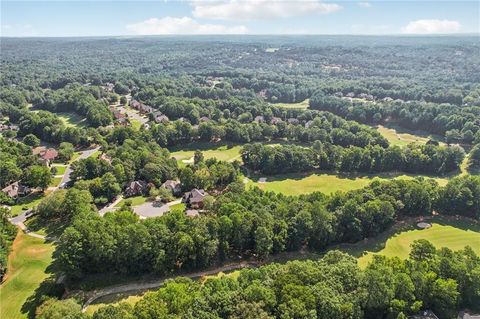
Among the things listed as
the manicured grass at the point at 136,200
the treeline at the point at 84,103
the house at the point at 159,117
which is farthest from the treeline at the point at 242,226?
the house at the point at 159,117

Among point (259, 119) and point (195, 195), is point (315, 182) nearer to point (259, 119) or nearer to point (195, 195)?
point (195, 195)

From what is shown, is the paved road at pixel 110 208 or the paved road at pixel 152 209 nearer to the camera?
the paved road at pixel 152 209

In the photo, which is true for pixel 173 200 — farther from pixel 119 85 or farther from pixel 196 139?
pixel 119 85

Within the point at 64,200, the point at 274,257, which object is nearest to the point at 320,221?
the point at 274,257

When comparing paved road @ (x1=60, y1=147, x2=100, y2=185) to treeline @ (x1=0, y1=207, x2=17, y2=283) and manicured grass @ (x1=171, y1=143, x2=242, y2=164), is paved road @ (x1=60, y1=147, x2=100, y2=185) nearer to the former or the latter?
treeline @ (x1=0, y1=207, x2=17, y2=283)

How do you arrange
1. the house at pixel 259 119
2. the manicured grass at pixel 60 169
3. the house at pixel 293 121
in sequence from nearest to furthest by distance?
the manicured grass at pixel 60 169 → the house at pixel 259 119 → the house at pixel 293 121

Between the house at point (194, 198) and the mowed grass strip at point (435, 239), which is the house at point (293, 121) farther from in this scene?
the mowed grass strip at point (435, 239)
